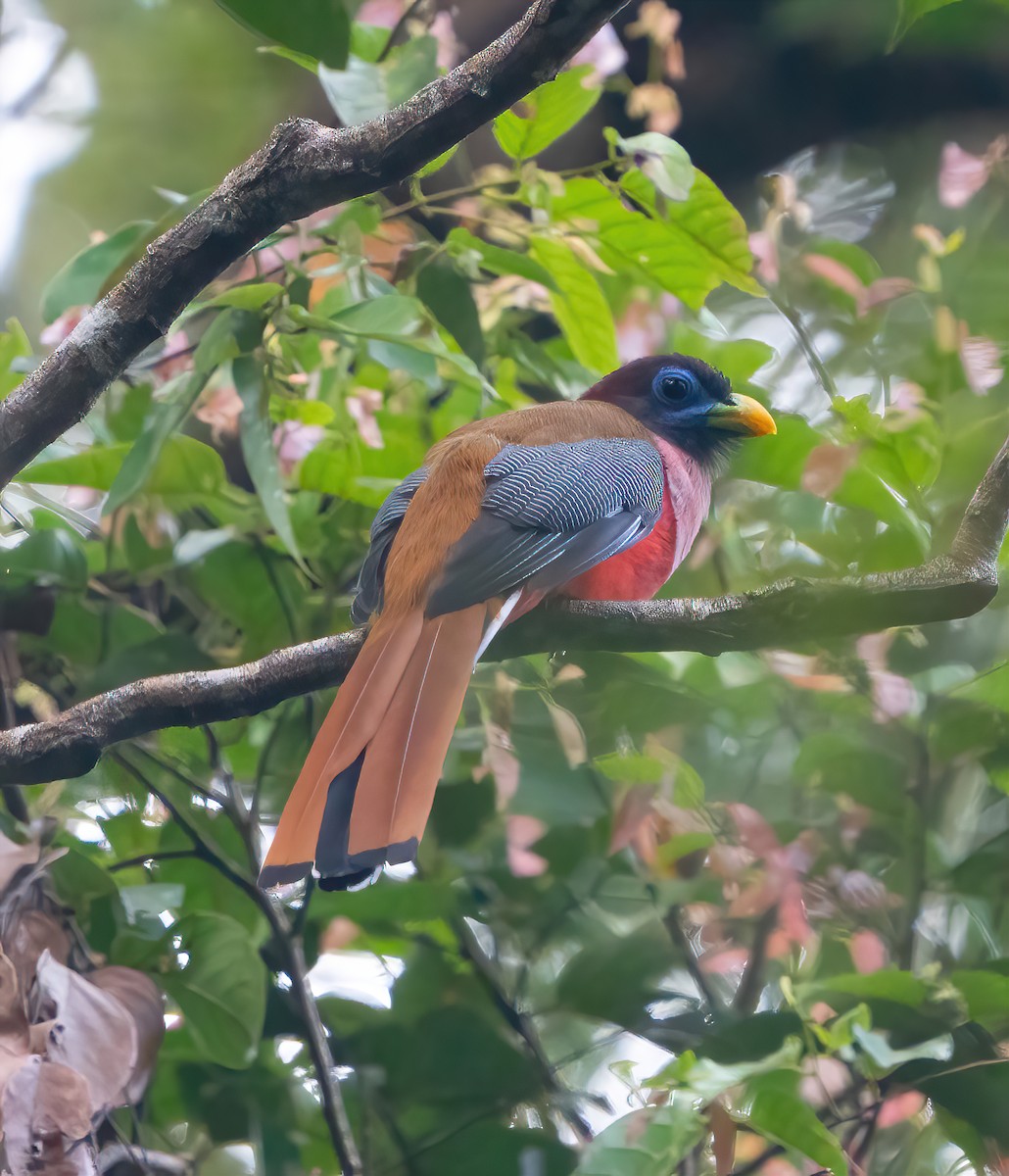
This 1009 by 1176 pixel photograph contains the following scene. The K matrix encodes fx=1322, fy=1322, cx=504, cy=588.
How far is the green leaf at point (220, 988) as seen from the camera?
1.57 m

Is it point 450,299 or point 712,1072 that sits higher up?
point 450,299

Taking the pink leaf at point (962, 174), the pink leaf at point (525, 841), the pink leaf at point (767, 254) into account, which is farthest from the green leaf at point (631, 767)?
the pink leaf at point (962, 174)

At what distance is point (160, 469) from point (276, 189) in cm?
75

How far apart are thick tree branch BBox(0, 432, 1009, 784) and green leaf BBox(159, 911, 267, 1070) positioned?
0.36 metres

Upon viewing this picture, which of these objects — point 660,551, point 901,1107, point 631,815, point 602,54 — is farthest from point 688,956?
point 602,54

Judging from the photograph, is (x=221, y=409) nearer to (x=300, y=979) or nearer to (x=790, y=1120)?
(x=300, y=979)

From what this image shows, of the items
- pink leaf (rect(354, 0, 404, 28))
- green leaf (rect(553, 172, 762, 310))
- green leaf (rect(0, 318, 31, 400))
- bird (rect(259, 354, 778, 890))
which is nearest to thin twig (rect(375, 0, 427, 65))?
pink leaf (rect(354, 0, 404, 28))

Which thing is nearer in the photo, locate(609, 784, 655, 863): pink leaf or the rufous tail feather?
the rufous tail feather

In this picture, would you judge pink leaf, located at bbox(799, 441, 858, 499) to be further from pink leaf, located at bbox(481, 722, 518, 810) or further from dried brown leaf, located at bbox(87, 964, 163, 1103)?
dried brown leaf, located at bbox(87, 964, 163, 1103)

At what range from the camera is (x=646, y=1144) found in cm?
132

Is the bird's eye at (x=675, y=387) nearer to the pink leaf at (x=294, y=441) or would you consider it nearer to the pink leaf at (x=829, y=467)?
the pink leaf at (x=829, y=467)

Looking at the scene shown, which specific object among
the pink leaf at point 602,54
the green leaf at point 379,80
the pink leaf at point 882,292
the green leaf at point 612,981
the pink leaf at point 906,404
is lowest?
the green leaf at point 612,981

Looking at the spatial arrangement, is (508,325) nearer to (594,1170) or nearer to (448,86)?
(448,86)

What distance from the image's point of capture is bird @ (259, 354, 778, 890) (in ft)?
4.50
